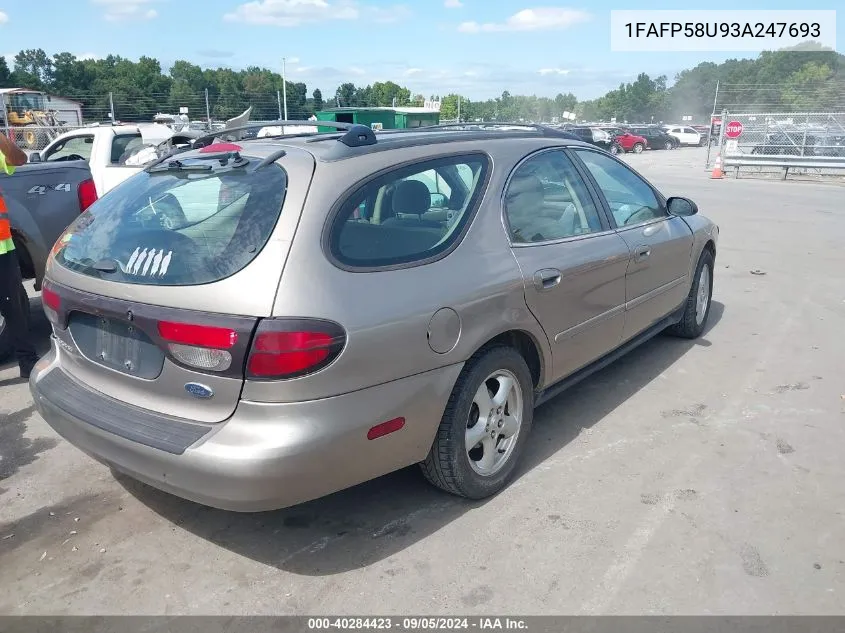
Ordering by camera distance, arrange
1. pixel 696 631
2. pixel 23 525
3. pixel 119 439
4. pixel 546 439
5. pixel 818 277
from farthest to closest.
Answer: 1. pixel 818 277
2. pixel 546 439
3. pixel 23 525
4. pixel 119 439
5. pixel 696 631

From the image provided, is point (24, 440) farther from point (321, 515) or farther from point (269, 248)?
point (269, 248)

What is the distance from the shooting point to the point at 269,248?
2572 mm

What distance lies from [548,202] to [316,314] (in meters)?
1.79

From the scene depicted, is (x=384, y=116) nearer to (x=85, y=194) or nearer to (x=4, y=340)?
(x=85, y=194)

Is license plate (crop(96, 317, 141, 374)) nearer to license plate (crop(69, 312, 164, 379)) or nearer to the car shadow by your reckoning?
license plate (crop(69, 312, 164, 379))

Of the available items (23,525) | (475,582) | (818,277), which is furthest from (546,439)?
(818,277)

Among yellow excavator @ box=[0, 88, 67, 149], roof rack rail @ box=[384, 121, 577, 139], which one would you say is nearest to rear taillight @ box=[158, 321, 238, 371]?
roof rack rail @ box=[384, 121, 577, 139]

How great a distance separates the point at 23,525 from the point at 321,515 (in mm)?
1386

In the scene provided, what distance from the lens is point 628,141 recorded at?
3978 centimetres

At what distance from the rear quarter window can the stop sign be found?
21881mm

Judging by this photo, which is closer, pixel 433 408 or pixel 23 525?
pixel 433 408

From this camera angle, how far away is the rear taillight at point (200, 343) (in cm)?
248

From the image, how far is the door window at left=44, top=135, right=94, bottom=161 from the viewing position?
927cm

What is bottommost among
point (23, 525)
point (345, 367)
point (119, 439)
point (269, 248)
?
point (23, 525)
